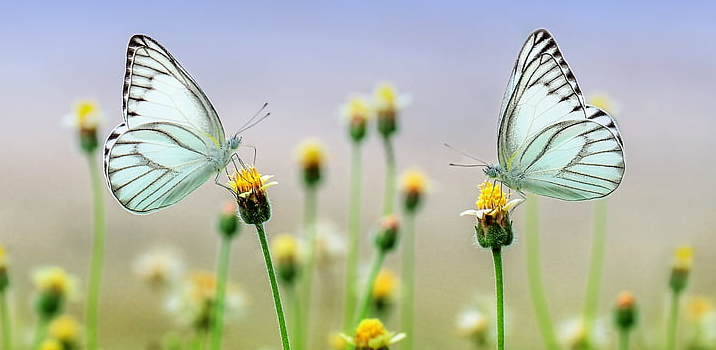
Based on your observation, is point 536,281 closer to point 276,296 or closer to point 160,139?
point 160,139

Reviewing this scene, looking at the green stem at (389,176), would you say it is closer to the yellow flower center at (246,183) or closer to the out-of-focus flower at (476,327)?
the out-of-focus flower at (476,327)

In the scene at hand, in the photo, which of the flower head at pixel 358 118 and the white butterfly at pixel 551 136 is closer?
the white butterfly at pixel 551 136

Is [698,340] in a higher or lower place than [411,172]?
lower

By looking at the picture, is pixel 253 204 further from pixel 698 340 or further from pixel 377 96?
pixel 698 340

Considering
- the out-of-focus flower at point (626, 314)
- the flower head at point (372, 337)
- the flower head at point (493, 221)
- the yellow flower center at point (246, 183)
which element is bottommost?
the out-of-focus flower at point (626, 314)

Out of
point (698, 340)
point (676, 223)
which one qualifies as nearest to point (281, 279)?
point (698, 340)

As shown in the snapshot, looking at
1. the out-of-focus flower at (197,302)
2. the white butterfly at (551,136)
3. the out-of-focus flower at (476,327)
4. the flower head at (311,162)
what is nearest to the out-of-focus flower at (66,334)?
the out-of-focus flower at (197,302)
